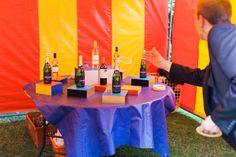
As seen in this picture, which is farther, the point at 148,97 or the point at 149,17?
the point at 149,17

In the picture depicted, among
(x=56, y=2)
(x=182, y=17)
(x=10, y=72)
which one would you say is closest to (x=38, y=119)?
(x=10, y=72)

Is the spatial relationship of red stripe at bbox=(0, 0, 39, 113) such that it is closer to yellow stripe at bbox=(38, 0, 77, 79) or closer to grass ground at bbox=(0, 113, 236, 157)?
yellow stripe at bbox=(38, 0, 77, 79)

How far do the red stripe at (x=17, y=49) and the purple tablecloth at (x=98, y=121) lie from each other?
5.91ft

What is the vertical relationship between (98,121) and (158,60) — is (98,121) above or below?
below

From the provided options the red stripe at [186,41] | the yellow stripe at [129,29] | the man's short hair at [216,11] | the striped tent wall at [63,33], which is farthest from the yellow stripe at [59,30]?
the man's short hair at [216,11]

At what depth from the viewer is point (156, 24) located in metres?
4.56

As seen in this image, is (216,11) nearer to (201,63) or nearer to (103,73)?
(103,73)

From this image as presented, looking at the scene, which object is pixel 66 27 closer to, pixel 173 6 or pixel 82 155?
pixel 173 6

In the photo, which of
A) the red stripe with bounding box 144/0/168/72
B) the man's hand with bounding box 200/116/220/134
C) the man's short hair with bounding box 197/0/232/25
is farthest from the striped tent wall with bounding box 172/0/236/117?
the man's hand with bounding box 200/116/220/134

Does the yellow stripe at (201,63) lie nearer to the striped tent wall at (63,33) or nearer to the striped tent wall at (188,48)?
the striped tent wall at (188,48)

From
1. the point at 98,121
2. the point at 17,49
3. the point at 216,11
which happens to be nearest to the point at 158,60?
the point at 98,121

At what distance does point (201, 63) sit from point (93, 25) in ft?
5.37

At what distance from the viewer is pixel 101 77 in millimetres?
2512

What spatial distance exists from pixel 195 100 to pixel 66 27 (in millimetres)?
2149
